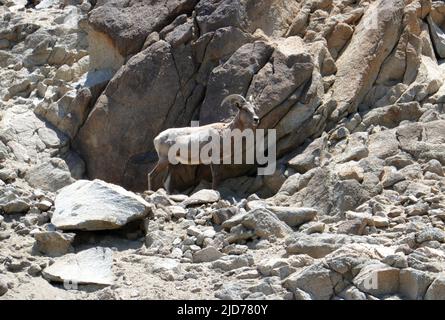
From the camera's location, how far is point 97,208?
9.47 meters

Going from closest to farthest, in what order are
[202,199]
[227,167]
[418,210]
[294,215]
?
[418,210] → [294,215] → [202,199] → [227,167]

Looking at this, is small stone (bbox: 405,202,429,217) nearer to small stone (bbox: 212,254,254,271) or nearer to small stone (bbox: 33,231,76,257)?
small stone (bbox: 212,254,254,271)

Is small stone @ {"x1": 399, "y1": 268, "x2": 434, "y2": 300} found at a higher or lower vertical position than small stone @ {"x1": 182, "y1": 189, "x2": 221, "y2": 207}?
higher

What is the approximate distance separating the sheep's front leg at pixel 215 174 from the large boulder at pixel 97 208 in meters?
3.53

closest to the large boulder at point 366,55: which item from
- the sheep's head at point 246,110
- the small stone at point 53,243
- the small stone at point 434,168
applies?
the sheep's head at point 246,110

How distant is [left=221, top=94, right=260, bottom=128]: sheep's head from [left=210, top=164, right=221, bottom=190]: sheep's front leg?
91 centimetres

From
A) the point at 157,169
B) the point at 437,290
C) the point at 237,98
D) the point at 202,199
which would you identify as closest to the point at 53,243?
the point at 202,199

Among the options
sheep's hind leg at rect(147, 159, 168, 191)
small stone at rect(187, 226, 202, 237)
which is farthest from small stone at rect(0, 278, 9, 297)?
sheep's hind leg at rect(147, 159, 168, 191)

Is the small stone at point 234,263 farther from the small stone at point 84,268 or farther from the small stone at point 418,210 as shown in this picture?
the small stone at point 418,210

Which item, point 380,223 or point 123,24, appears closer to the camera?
point 380,223

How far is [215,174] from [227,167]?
33 cm

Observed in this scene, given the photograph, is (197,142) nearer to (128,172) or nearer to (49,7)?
(128,172)

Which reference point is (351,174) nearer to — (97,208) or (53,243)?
(97,208)

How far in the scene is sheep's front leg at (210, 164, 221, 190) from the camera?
13203 millimetres
